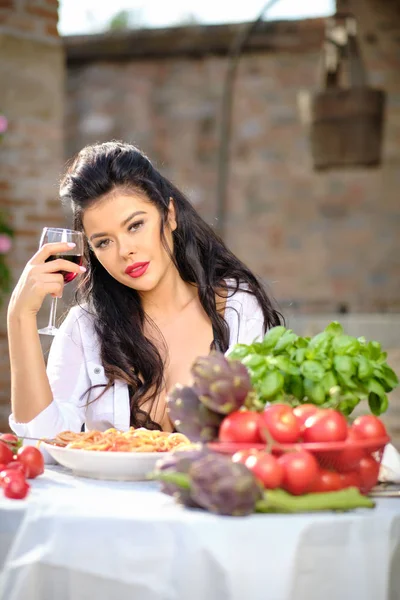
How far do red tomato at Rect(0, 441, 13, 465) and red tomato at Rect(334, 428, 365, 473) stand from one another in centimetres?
71

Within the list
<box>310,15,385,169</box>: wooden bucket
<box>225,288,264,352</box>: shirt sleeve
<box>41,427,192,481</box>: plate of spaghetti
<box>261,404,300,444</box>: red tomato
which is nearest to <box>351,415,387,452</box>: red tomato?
<box>261,404,300,444</box>: red tomato

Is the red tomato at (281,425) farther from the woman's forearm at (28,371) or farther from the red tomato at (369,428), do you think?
the woman's forearm at (28,371)

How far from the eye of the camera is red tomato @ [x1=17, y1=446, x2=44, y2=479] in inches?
74.7

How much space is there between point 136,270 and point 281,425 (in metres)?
1.09

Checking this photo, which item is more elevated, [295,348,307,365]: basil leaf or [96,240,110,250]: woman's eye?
[96,240,110,250]: woman's eye

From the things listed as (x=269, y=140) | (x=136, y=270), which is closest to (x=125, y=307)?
(x=136, y=270)

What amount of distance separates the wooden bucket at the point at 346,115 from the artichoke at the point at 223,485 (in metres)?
4.32

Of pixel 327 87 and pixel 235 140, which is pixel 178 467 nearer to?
pixel 327 87

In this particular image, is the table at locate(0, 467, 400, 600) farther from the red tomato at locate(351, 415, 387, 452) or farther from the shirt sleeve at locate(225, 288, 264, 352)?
the shirt sleeve at locate(225, 288, 264, 352)

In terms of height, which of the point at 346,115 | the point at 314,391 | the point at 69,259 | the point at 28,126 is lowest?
the point at 314,391

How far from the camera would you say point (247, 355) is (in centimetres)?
183

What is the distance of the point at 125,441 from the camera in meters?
1.96

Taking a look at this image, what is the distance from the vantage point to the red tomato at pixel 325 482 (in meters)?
1.57

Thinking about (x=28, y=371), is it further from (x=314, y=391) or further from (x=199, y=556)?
(x=199, y=556)
